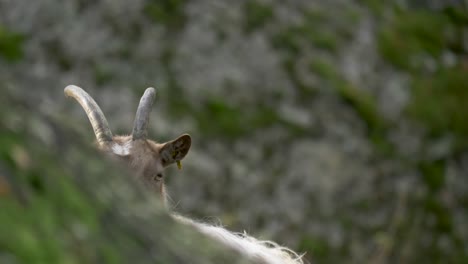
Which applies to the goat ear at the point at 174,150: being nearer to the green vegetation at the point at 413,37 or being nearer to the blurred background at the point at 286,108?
the blurred background at the point at 286,108

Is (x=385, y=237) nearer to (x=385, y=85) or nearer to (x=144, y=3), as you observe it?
(x=385, y=85)

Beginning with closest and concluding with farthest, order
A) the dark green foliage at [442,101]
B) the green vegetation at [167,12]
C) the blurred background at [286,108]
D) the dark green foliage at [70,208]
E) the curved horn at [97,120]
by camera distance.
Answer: the dark green foliage at [70,208] < the curved horn at [97,120] < the blurred background at [286,108] < the green vegetation at [167,12] < the dark green foliage at [442,101]

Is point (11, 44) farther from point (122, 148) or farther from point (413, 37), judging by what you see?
point (122, 148)

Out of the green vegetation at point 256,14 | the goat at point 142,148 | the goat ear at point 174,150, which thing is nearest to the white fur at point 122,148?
the goat at point 142,148

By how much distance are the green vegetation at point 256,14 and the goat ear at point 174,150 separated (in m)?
16.0

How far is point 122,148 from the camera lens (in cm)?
1116

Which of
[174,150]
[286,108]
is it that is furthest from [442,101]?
[174,150]

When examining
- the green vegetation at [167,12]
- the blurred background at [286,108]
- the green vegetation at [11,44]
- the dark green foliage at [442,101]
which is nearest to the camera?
the green vegetation at [11,44]

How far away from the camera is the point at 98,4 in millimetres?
26609

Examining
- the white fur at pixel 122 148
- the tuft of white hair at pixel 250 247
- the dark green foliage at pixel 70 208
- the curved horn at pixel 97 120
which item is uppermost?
the curved horn at pixel 97 120

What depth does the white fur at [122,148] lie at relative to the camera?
1104cm

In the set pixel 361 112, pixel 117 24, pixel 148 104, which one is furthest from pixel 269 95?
pixel 148 104

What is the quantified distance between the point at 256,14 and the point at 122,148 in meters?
17.3

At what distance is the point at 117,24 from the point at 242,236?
16838mm
